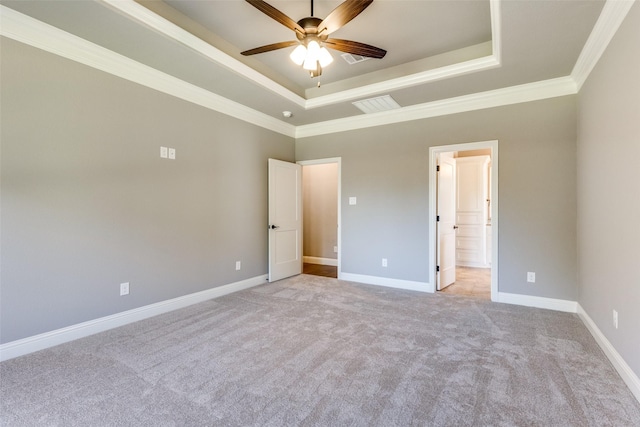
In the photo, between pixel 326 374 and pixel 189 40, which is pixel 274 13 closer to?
pixel 189 40

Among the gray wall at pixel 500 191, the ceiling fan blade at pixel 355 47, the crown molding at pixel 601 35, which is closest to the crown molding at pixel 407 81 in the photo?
the crown molding at pixel 601 35

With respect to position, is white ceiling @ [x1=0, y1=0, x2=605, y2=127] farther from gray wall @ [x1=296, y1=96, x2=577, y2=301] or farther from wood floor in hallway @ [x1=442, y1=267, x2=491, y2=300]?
wood floor in hallway @ [x1=442, y1=267, x2=491, y2=300]

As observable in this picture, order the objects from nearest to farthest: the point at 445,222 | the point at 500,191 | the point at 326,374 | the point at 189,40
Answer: the point at 326,374
the point at 189,40
the point at 500,191
the point at 445,222

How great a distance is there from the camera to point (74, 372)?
84.3 inches

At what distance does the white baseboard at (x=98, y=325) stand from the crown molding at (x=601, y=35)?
473 cm

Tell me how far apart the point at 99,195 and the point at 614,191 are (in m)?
4.47

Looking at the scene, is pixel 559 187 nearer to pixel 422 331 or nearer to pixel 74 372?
pixel 422 331

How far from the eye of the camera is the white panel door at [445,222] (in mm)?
4379

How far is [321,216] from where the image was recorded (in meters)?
6.62

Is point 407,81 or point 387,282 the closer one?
point 407,81

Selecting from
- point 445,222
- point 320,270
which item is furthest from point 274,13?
point 320,270

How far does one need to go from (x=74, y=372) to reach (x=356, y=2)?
11.0 feet

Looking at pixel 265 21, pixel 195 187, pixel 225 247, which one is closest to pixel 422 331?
pixel 225 247

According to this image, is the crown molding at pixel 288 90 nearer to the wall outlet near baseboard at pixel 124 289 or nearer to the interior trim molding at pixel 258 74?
the interior trim molding at pixel 258 74
